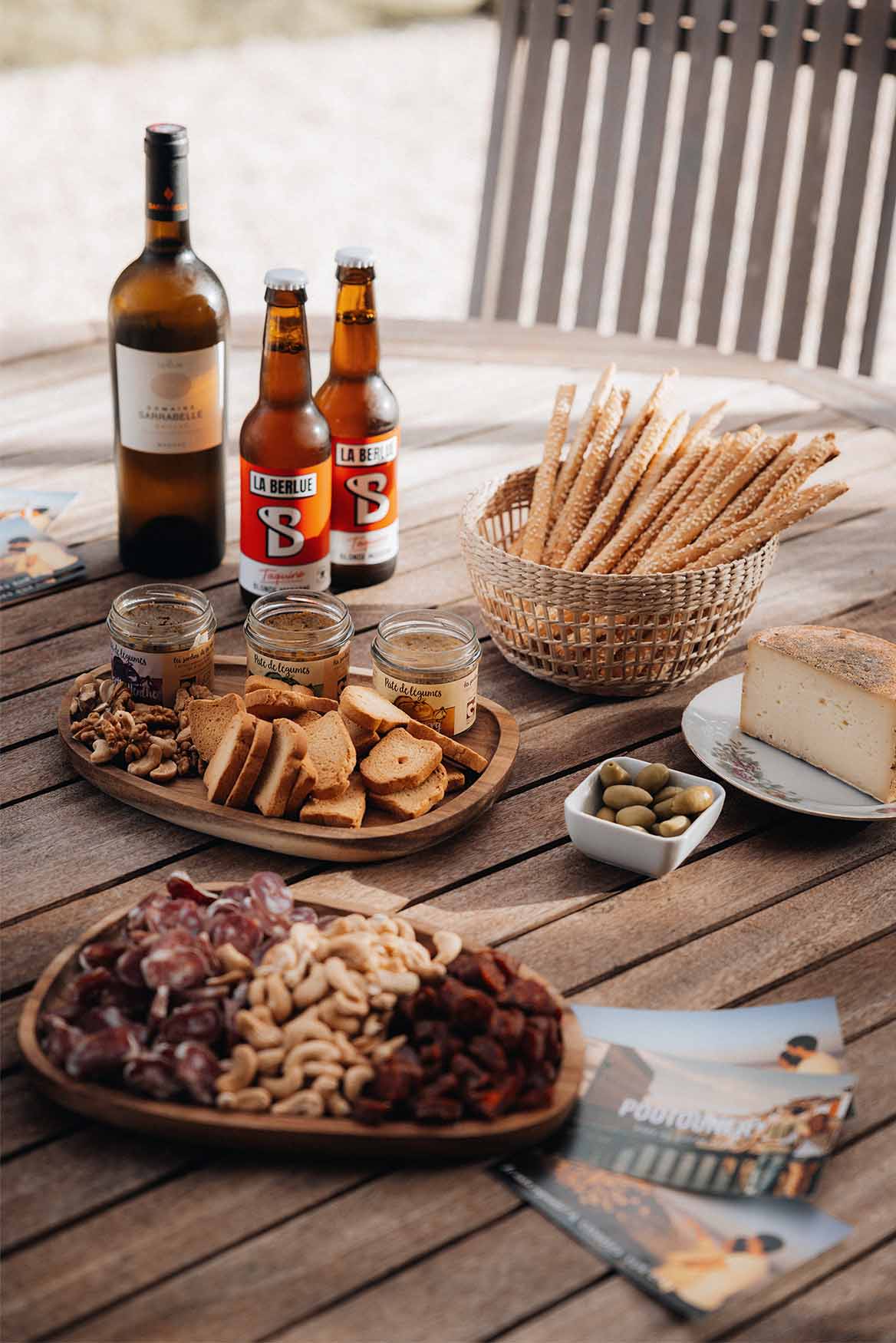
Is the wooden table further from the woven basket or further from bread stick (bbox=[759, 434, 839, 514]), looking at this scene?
bread stick (bbox=[759, 434, 839, 514])

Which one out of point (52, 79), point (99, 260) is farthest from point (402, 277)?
point (52, 79)

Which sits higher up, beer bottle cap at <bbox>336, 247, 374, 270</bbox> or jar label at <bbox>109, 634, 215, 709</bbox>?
beer bottle cap at <bbox>336, 247, 374, 270</bbox>

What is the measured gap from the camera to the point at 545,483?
1699 millimetres

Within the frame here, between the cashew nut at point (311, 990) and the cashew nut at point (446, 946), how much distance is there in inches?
4.6

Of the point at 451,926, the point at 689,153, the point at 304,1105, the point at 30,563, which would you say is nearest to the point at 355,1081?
the point at 304,1105

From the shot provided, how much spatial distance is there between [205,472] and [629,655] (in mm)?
558

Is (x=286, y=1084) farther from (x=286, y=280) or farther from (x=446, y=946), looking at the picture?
(x=286, y=280)

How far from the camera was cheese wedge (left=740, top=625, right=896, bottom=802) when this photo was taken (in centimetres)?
142

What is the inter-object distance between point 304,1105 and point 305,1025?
0.06 metres

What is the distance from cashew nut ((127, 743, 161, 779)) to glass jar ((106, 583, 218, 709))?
0.09 m

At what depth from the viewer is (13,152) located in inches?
273

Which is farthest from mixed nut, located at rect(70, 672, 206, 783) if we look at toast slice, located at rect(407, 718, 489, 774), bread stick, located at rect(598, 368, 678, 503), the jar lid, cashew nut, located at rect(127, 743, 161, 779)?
bread stick, located at rect(598, 368, 678, 503)

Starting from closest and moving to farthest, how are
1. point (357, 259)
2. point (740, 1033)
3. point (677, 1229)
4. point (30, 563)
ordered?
1. point (677, 1229)
2. point (740, 1033)
3. point (357, 259)
4. point (30, 563)

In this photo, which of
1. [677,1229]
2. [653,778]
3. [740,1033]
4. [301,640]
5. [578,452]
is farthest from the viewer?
[578,452]
